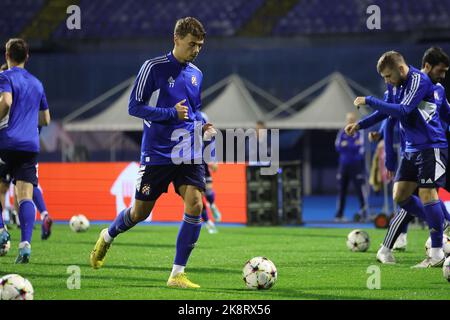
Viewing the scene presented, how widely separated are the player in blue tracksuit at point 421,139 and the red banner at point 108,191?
8458mm

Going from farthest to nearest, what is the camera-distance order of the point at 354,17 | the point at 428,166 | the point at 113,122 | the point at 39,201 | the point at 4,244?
the point at 354,17 < the point at 113,122 < the point at 39,201 < the point at 4,244 < the point at 428,166

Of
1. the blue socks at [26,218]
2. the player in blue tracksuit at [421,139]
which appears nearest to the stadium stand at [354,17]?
the player in blue tracksuit at [421,139]

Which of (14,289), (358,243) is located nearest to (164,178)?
(14,289)

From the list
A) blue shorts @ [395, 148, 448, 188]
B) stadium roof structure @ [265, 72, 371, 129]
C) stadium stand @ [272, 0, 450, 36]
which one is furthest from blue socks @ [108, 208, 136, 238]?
stadium stand @ [272, 0, 450, 36]

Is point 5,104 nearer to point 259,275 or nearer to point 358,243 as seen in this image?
point 259,275

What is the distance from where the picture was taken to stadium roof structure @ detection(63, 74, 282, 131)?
2507cm

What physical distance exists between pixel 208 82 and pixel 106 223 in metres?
11.4

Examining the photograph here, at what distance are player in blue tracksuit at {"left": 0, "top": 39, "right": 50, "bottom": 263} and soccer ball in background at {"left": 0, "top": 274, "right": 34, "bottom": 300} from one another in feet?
10.3

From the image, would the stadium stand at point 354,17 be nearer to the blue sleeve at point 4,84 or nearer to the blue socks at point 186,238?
the blue sleeve at point 4,84

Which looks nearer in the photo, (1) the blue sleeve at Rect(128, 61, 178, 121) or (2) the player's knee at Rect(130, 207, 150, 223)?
(1) the blue sleeve at Rect(128, 61, 178, 121)

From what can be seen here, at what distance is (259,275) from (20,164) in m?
3.21

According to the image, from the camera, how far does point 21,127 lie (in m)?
9.80

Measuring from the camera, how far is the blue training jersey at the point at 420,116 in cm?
927

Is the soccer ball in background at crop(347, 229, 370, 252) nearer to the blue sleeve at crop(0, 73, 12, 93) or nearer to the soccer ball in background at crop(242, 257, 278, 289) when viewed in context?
the soccer ball in background at crop(242, 257, 278, 289)
